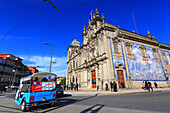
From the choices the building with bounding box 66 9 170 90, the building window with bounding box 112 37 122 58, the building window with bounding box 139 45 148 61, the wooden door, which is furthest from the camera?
the building window with bounding box 139 45 148 61

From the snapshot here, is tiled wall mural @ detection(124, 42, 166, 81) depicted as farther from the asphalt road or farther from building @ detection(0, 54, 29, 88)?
building @ detection(0, 54, 29, 88)

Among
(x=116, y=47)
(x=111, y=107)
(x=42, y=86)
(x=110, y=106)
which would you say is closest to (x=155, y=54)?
(x=116, y=47)

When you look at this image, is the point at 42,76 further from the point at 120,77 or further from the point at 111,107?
the point at 120,77

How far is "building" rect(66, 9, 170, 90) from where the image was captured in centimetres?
1781

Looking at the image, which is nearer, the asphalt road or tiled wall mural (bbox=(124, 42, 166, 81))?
the asphalt road

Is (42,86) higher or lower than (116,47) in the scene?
lower

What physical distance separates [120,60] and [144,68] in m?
7.09

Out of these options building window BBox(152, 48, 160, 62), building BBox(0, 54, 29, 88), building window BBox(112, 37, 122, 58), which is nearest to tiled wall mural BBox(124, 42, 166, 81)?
building window BBox(152, 48, 160, 62)

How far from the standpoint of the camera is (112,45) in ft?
64.2

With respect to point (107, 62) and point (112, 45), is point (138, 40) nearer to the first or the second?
point (112, 45)

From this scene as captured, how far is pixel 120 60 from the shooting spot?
18875 millimetres

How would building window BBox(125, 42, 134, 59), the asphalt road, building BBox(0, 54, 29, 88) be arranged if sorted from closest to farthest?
the asphalt road
building window BBox(125, 42, 134, 59)
building BBox(0, 54, 29, 88)

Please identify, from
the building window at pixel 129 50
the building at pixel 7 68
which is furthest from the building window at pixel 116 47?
the building at pixel 7 68

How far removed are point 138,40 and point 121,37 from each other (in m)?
5.82
